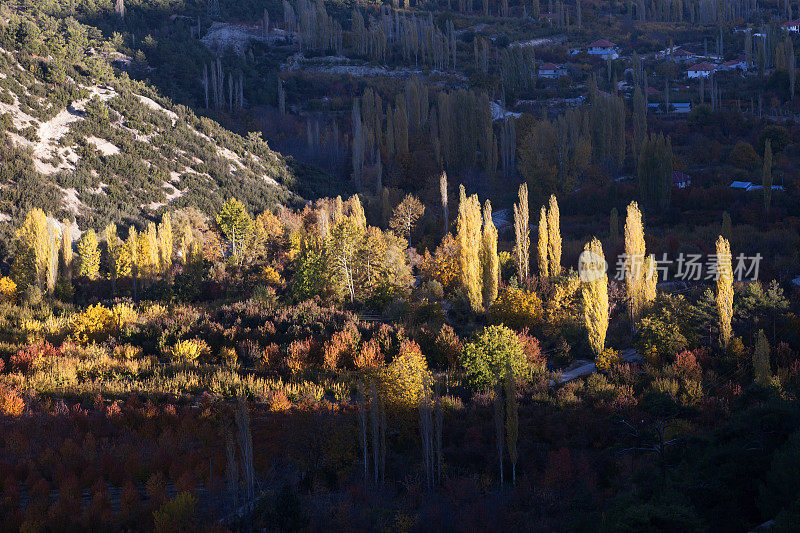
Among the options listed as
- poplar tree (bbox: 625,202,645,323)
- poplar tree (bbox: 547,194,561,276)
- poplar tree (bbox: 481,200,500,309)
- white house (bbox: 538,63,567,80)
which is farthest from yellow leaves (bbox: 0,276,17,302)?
white house (bbox: 538,63,567,80)

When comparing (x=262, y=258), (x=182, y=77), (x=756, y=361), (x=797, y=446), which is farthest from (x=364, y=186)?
(x=797, y=446)

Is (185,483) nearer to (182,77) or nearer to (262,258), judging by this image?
(262,258)

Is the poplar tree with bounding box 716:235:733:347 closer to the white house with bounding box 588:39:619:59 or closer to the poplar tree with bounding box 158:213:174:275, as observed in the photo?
the poplar tree with bounding box 158:213:174:275

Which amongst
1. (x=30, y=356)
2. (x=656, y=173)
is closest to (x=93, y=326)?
(x=30, y=356)

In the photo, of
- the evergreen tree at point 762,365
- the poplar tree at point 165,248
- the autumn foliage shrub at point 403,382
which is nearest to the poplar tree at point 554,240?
the evergreen tree at point 762,365

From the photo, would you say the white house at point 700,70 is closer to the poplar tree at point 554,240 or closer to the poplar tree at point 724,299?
the poplar tree at point 554,240
